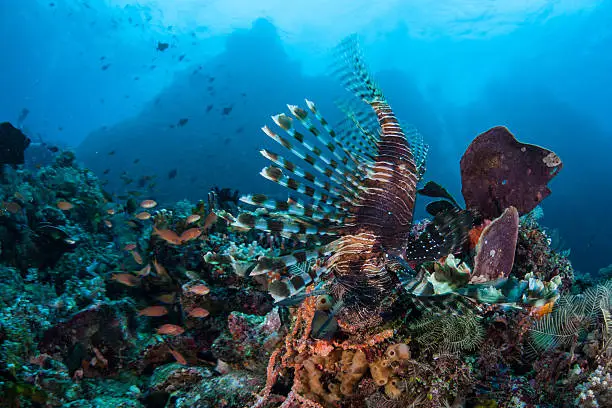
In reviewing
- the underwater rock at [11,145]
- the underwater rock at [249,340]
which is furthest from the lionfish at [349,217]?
the underwater rock at [11,145]

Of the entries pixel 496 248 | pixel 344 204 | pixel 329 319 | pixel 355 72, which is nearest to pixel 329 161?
pixel 344 204

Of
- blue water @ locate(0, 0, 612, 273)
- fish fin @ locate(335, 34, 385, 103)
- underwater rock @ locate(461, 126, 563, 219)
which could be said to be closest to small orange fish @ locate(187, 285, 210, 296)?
fish fin @ locate(335, 34, 385, 103)

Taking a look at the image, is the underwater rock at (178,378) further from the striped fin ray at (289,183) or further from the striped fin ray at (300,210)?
the striped fin ray at (289,183)

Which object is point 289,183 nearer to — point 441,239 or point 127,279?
point 441,239

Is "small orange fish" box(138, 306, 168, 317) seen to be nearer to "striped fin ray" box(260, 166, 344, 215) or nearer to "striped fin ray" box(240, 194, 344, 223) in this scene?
"striped fin ray" box(240, 194, 344, 223)

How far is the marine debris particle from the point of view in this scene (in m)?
2.53

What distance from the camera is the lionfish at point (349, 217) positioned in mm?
2303

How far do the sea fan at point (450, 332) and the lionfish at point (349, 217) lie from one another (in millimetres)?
397

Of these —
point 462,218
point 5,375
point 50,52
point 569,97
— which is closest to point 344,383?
point 462,218

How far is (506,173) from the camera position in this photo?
3.68 metres

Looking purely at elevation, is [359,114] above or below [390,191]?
above

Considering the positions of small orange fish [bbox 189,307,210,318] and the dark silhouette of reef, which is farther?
the dark silhouette of reef

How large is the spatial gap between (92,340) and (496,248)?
16.8ft

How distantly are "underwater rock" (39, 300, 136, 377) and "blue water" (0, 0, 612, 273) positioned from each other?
27.4m
